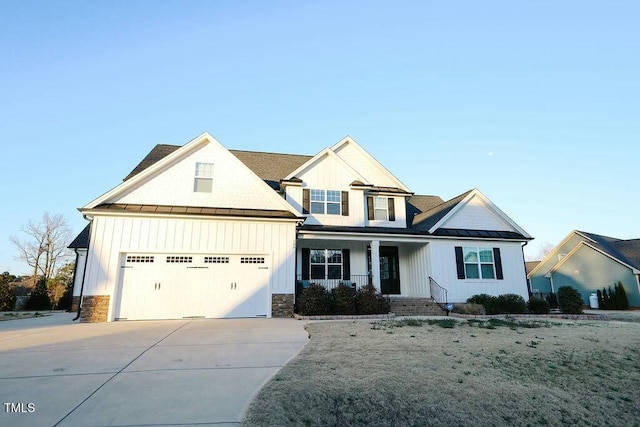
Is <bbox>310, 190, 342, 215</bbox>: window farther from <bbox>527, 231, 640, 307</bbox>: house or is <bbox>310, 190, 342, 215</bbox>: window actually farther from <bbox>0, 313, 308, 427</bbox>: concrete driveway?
<bbox>527, 231, 640, 307</bbox>: house

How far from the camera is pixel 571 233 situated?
28516 mm

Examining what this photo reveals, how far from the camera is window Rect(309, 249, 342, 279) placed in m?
15.4

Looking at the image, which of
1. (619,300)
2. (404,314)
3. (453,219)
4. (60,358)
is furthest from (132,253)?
(619,300)

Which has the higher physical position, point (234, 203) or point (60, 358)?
point (234, 203)

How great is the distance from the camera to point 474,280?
50.6 feet

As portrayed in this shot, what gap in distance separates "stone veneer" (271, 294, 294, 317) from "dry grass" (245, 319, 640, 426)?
4666 mm

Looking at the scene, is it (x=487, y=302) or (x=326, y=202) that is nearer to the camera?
(x=487, y=302)

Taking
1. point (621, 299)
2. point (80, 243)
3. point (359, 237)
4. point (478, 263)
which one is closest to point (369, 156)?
point (359, 237)

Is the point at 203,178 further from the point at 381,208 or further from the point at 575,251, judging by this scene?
the point at 575,251

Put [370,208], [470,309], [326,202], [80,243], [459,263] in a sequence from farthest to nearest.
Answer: [80,243]
[370,208]
[326,202]
[459,263]
[470,309]

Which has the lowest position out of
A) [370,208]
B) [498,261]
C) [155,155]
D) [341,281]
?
[341,281]

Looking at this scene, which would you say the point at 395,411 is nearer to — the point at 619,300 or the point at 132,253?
the point at 132,253

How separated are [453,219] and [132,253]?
14293 millimetres

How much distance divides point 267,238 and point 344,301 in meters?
3.82
